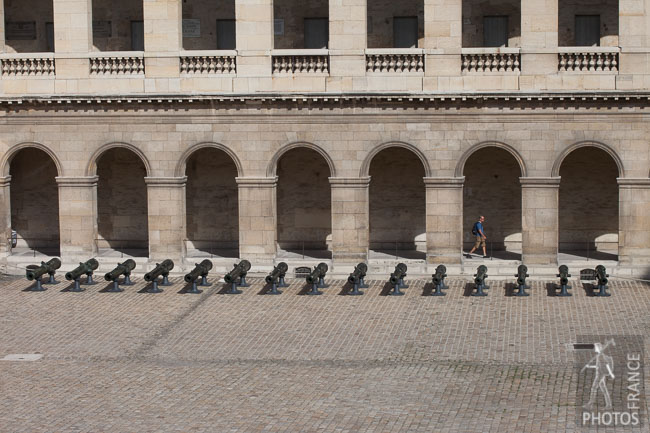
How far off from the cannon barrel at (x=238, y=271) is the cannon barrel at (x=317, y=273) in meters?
2.35

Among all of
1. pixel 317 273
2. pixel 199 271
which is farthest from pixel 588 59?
pixel 199 271

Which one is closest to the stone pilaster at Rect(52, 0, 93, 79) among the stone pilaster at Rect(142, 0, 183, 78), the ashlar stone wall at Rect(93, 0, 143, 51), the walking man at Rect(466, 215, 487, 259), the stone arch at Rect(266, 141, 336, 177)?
the stone pilaster at Rect(142, 0, 183, 78)

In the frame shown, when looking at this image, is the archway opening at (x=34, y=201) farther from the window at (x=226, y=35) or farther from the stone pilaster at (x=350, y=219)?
the stone pilaster at (x=350, y=219)

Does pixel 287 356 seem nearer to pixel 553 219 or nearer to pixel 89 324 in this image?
pixel 89 324

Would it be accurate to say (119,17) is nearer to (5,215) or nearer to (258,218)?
(5,215)

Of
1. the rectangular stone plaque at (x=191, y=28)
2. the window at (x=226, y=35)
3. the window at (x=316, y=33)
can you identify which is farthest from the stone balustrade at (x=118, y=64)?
the window at (x=316, y=33)

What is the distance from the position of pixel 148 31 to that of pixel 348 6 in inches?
287

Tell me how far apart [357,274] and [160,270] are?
6792 millimetres

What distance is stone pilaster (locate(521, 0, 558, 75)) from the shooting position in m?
45.0

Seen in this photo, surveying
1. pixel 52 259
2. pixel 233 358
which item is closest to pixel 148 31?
pixel 52 259

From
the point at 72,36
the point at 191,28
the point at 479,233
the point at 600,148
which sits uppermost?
the point at 191,28

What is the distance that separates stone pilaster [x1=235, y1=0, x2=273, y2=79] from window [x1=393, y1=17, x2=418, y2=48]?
5538 mm

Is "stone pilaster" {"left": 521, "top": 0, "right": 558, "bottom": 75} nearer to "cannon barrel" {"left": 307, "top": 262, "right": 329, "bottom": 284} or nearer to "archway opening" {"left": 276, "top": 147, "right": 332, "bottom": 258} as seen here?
"archway opening" {"left": 276, "top": 147, "right": 332, "bottom": 258}

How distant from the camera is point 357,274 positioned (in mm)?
43312
